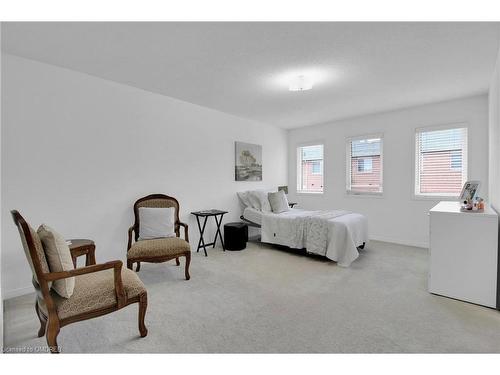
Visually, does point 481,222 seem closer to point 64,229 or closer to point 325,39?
point 325,39

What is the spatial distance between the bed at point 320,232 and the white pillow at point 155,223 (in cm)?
185

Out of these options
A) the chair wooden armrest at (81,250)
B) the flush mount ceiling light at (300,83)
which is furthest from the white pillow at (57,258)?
the flush mount ceiling light at (300,83)

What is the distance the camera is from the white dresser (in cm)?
255

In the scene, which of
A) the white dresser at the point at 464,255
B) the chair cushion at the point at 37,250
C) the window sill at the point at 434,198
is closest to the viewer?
the chair cushion at the point at 37,250

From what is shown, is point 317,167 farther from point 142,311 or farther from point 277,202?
point 142,311

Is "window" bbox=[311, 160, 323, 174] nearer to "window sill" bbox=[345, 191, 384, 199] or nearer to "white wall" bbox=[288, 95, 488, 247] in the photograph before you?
"white wall" bbox=[288, 95, 488, 247]

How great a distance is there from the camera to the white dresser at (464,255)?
2.55 meters

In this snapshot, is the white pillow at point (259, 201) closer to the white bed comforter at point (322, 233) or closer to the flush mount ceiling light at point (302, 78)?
the white bed comforter at point (322, 233)

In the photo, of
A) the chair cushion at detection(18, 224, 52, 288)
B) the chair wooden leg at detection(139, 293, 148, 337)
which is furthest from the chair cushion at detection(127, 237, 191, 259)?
the chair cushion at detection(18, 224, 52, 288)

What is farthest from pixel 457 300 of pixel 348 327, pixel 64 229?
pixel 64 229

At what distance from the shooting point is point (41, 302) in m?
1.79

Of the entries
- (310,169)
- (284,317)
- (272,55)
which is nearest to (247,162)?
(310,169)

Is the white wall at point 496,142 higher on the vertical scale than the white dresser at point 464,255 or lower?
higher

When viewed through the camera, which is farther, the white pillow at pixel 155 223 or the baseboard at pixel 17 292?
the white pillow at pixel 155 223
